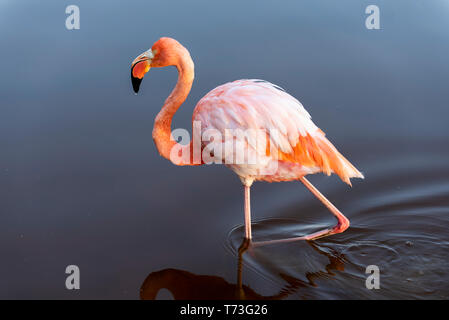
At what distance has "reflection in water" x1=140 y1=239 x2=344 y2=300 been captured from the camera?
11.9ft

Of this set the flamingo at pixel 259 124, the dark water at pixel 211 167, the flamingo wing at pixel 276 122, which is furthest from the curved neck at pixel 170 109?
the dark water at pixel 211 167

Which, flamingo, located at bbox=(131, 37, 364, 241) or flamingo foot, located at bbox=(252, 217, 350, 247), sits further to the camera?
flamingo foot, located at bbox=(252, 217, 350, 247)

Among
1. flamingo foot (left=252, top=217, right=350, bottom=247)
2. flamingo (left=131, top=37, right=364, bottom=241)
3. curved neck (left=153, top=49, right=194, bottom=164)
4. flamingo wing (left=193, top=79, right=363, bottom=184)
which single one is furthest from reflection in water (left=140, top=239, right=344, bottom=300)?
curved neck (left=153, top=49, right=194, bottom=164)

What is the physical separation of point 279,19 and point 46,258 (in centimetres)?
445

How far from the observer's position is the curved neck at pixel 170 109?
4039 millimetres

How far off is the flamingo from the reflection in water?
466 mm

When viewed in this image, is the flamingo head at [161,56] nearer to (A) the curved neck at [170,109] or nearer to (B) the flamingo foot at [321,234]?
(A) the curved neck at [170,109]

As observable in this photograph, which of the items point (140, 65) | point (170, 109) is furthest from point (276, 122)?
point (140, 65)

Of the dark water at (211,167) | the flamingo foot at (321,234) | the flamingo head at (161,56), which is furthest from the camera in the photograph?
the flamingo foot at (321,234)

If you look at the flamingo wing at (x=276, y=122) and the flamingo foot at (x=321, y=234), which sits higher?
the flamingo wing at (x=276, y=122)

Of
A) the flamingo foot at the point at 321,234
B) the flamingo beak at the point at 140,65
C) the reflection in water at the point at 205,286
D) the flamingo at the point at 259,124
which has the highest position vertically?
the flamingo beak at the point at 140,65

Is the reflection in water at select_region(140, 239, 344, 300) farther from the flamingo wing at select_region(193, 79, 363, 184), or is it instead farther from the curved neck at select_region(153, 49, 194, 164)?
the curved neck at select_region(153, 49, 194, 164)

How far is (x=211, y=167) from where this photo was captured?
5020 mm

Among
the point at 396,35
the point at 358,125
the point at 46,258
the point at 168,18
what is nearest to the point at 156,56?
the point at 46,258
